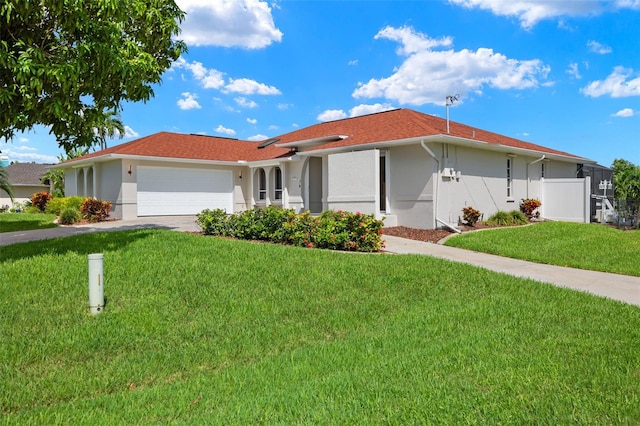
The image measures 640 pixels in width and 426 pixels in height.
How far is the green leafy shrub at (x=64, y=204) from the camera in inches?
811

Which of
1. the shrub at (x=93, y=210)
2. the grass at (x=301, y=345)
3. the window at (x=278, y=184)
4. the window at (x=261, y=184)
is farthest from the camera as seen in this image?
the window at (x=261, y=184)

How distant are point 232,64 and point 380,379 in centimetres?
1499

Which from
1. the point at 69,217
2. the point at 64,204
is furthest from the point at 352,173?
the point at 64,204

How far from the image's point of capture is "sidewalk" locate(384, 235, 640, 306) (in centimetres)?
792

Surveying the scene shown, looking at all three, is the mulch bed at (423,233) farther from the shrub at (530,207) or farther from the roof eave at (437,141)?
the shrub at (530,207)

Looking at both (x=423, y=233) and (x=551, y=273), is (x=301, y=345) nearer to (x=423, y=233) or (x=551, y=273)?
(x=551, y=273)

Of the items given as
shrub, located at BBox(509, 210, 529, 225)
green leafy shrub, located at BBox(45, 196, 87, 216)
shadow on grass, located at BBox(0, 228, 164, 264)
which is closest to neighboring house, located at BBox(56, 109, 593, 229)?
shrub, located at BBox(509, 210, 529, 225)

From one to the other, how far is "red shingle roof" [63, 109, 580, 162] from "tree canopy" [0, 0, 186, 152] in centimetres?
862

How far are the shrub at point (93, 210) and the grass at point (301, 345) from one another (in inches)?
435

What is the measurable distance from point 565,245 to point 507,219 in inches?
162

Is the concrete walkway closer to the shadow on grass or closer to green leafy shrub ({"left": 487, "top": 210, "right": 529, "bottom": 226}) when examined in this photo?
the shadow on grass

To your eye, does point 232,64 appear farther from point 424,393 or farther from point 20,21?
point 424,393

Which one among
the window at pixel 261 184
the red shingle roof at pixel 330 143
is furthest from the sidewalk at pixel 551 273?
the window at pixel 261 184

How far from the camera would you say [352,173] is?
15945mm
